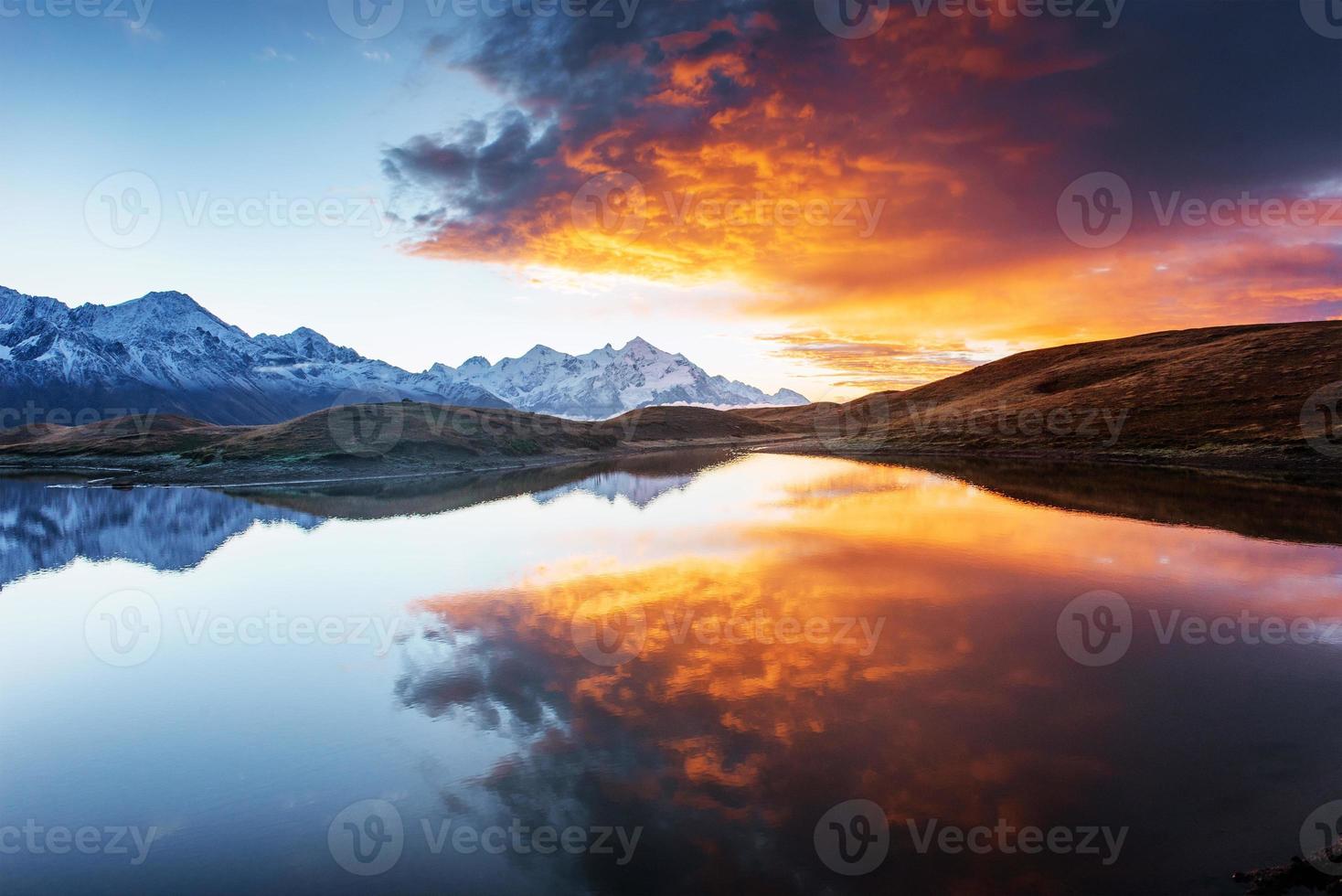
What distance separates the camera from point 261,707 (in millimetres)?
18000

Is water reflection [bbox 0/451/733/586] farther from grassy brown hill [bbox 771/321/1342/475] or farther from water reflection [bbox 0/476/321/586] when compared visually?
grassy brown hill [bbox 771/321/1342/475]

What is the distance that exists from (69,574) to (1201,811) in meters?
51.3

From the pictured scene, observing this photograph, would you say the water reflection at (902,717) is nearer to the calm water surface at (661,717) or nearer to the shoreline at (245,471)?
the calm water surface at (661,717)

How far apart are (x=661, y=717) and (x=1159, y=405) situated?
11554 cm

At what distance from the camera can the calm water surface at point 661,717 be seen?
11.2m

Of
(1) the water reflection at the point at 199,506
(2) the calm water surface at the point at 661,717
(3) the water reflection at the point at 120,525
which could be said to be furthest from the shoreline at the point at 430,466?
(2) the calm water surface at the point at 661,717

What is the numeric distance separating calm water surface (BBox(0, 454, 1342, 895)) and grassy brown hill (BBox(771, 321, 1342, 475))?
2157 inches

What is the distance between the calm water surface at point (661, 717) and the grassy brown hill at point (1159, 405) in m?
54.8

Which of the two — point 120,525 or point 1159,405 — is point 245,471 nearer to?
point 120,525

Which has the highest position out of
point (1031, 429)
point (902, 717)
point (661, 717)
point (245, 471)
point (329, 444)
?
point (1031, 429)

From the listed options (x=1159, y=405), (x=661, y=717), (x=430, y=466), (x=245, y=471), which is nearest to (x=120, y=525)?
(x=245, y=471)

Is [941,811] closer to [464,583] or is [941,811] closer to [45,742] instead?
[45,742]

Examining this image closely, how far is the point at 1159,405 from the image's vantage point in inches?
3858

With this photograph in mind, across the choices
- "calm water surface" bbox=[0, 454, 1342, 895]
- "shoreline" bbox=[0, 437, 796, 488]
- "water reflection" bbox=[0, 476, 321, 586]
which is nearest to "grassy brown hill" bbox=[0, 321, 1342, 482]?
"shoreline" bbox=[0, 437, 796, 488]
